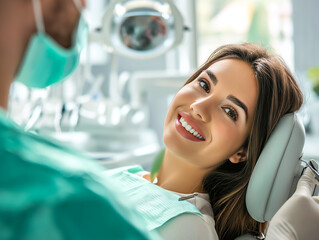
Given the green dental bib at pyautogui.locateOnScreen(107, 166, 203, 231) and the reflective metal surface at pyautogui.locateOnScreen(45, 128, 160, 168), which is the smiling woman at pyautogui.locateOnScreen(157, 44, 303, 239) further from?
the reflective metal surface at pyautogui.locateOnScreen(45, 128, 160, 168)

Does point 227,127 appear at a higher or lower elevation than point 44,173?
lower

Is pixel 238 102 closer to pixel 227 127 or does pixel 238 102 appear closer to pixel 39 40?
pixel 227 127

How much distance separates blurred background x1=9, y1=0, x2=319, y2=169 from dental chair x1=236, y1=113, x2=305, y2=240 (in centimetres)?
34

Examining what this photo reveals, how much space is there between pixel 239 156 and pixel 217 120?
0.47 feet

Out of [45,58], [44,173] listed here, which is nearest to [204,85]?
[45,58]

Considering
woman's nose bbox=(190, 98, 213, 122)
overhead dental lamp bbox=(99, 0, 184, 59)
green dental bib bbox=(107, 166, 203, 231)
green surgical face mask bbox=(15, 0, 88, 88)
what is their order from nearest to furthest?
1. green surgical face mask bbox=(15, 0, 88, 88)
2. green dental bib bbox=(107, 166, 203, 231)
3. woman's nose bbox=(190, 98, 213, 122)
4. overhead dental lamp bbox=(99, 0, 184, 59)

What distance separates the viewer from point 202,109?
1181 millimetres

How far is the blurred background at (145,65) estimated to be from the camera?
5.47ft

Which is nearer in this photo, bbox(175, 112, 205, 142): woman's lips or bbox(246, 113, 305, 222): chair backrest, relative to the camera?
bbox(246, 113, 305, 222): chair backrest

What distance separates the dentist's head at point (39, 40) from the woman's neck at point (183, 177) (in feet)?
1.90

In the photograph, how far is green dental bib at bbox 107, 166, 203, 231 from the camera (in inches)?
42.0

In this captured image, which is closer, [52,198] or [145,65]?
[52,198]

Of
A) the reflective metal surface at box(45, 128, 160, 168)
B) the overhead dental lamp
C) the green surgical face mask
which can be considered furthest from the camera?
the reflective metal surface at box(45, 128, 160, 168)

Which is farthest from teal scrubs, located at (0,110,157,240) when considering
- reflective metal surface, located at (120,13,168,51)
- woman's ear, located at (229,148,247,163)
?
reflective metal surface, located at (120,13,168,51)
